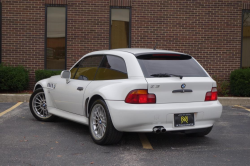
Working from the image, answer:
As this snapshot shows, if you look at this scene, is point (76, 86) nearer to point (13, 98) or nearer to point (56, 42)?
point (13, 98)

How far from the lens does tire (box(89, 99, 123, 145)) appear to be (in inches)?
212

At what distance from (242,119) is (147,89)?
4.06 metres

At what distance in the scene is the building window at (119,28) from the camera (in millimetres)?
13508

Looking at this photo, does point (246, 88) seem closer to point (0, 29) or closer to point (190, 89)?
point (190, 89)

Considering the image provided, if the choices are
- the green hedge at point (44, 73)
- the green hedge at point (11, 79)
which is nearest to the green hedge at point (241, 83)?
the green hedge at point (44, 73)

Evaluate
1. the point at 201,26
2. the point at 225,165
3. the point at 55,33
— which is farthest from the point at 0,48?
the point at 225,165

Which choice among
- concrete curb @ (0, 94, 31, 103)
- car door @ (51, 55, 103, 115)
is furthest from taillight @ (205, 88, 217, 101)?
concrete curb @ (0, 94, 31, 103)

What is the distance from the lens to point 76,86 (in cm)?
640

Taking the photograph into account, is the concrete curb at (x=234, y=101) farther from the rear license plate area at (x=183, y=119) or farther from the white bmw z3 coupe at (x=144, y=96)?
the rear license plate area at (x=183, y=119)

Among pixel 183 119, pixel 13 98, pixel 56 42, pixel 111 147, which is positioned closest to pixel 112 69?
pixel 111 147

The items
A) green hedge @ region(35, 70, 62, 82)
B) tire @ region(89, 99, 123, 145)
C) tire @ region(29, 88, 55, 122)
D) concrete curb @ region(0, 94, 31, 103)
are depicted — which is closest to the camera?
tire @ region(89, 99, 123, 145)

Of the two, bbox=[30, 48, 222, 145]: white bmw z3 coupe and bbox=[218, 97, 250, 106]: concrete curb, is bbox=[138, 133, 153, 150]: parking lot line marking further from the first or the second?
bbox=[218, 97, 250, 106]: concrete curb

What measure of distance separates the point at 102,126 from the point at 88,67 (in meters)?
1.27

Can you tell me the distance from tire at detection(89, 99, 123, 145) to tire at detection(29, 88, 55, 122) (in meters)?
2.03
